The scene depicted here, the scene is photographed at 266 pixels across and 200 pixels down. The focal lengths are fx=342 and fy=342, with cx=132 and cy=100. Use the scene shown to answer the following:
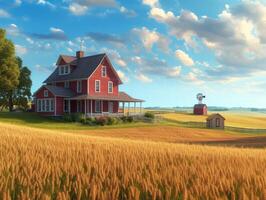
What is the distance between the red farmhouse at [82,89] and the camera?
5600 cm

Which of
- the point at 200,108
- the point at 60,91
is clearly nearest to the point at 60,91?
the point at 60,91

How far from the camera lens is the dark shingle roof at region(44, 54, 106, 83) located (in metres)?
57.8

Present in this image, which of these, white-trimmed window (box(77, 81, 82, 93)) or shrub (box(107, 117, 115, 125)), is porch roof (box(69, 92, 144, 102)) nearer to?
white-trimmed window (box(77, 81, 82, 93))

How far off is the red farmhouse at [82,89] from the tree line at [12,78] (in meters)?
4.77

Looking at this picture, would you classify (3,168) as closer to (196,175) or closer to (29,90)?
(196,175)

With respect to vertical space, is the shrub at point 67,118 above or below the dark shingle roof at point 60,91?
below

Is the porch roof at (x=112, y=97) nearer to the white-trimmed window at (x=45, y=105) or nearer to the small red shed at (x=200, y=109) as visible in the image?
the white-trimmed window at (x=45, y=105)

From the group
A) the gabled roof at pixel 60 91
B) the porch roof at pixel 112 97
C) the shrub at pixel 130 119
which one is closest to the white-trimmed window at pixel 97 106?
the porch roof at pixel 112 97

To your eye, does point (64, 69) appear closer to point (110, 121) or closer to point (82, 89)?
point (82, 89)

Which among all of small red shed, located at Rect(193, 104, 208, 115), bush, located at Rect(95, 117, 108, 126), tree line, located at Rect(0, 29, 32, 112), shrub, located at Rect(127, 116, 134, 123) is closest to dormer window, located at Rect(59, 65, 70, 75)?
tree line, located at Rect(0, 29, 32, 112)

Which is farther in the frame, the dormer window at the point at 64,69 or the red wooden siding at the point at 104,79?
the dormer window at the point at 64,69

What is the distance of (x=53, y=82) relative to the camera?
6350 centimetres

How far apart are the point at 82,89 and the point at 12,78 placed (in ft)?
39.6

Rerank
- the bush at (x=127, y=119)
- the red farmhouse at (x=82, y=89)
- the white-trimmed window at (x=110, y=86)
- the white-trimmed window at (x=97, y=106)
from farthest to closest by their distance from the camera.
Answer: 1. the white-trimmed window at (x=110, y=86)
2. the white-trimmed window at (x=97, y=106)
3. the red farmhouse at (x=82, y=89)
4. the bush at (x=127, y=119)
